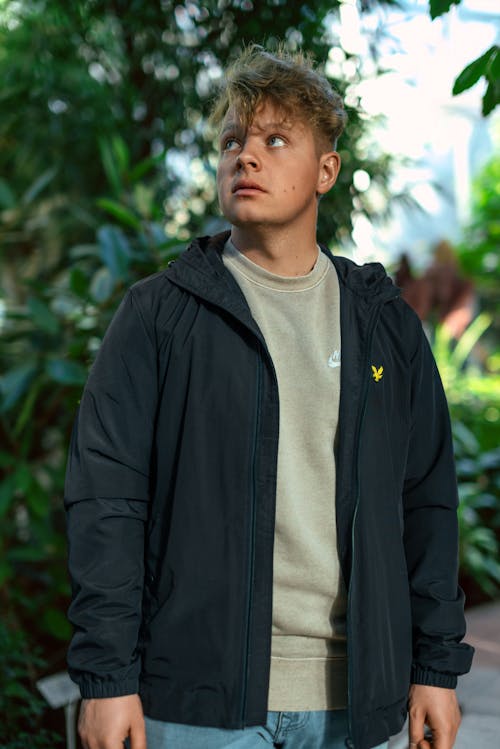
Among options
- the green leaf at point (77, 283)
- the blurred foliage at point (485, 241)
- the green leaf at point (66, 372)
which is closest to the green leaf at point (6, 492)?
the green leaf at point (66, 372)

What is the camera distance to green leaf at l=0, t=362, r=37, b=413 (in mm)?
2691

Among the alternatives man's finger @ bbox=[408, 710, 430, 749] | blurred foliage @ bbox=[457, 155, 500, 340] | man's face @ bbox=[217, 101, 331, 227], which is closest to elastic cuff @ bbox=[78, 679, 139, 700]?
man's finger @ bbox=[408, 710, 430, 749]

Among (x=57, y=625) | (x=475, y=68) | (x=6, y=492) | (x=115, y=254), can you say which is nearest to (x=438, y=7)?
(x=475, y=68)

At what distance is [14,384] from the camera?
2.71 metres

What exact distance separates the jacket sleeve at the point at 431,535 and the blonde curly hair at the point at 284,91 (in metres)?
0.37

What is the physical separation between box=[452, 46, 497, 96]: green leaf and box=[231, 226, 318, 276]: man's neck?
0.37 meters

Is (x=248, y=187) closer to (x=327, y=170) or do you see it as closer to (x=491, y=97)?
(x=327, y=170)

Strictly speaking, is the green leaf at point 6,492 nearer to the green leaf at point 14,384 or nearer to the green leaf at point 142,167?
the green leaf at point 14,384

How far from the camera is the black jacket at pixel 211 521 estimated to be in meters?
1.19

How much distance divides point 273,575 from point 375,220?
258cm

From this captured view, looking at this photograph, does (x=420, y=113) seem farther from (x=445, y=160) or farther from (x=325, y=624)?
(x=445, y=160)

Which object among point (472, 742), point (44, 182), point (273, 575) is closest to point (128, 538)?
point (273, 575)

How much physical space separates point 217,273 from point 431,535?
57 cm

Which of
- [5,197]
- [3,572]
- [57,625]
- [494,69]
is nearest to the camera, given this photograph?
[494,69]
